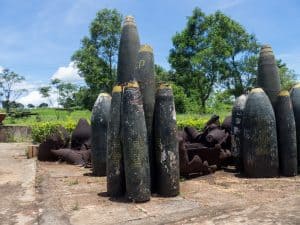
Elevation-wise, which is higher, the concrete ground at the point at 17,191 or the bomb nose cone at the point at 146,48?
the bomb nose cone at the point at 146,48

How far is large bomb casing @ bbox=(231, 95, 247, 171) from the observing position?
29.1ft

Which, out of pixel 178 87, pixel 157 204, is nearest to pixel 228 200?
pixel 157 204

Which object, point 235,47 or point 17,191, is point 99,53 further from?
point 17,191

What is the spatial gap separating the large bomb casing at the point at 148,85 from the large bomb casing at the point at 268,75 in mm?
2773

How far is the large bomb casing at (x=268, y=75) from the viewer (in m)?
8.68

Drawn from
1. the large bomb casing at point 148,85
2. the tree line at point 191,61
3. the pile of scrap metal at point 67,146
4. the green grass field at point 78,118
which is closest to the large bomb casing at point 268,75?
the large bomb casing at point 148,85

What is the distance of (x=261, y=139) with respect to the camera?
8.06m

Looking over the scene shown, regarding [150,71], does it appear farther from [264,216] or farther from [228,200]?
[264,216]

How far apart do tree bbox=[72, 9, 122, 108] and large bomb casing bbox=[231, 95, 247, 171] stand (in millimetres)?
28637

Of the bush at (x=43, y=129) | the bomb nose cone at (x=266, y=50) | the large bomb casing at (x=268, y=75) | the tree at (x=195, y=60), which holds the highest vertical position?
the tree at (x=195, y=60)

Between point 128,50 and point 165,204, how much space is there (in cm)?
311

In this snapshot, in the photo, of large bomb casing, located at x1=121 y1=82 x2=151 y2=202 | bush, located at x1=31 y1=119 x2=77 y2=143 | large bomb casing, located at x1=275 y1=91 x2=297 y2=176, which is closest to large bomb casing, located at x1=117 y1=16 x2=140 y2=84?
large bomb casing, located at x1=121 y1=82 x2=151 y2=202

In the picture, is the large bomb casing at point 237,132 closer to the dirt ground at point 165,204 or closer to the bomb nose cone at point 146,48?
the dirt ground at point 165,204

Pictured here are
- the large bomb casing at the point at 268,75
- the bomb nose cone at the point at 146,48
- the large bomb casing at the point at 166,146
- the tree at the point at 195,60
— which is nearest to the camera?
the large bomb casing at the point at 166,146
